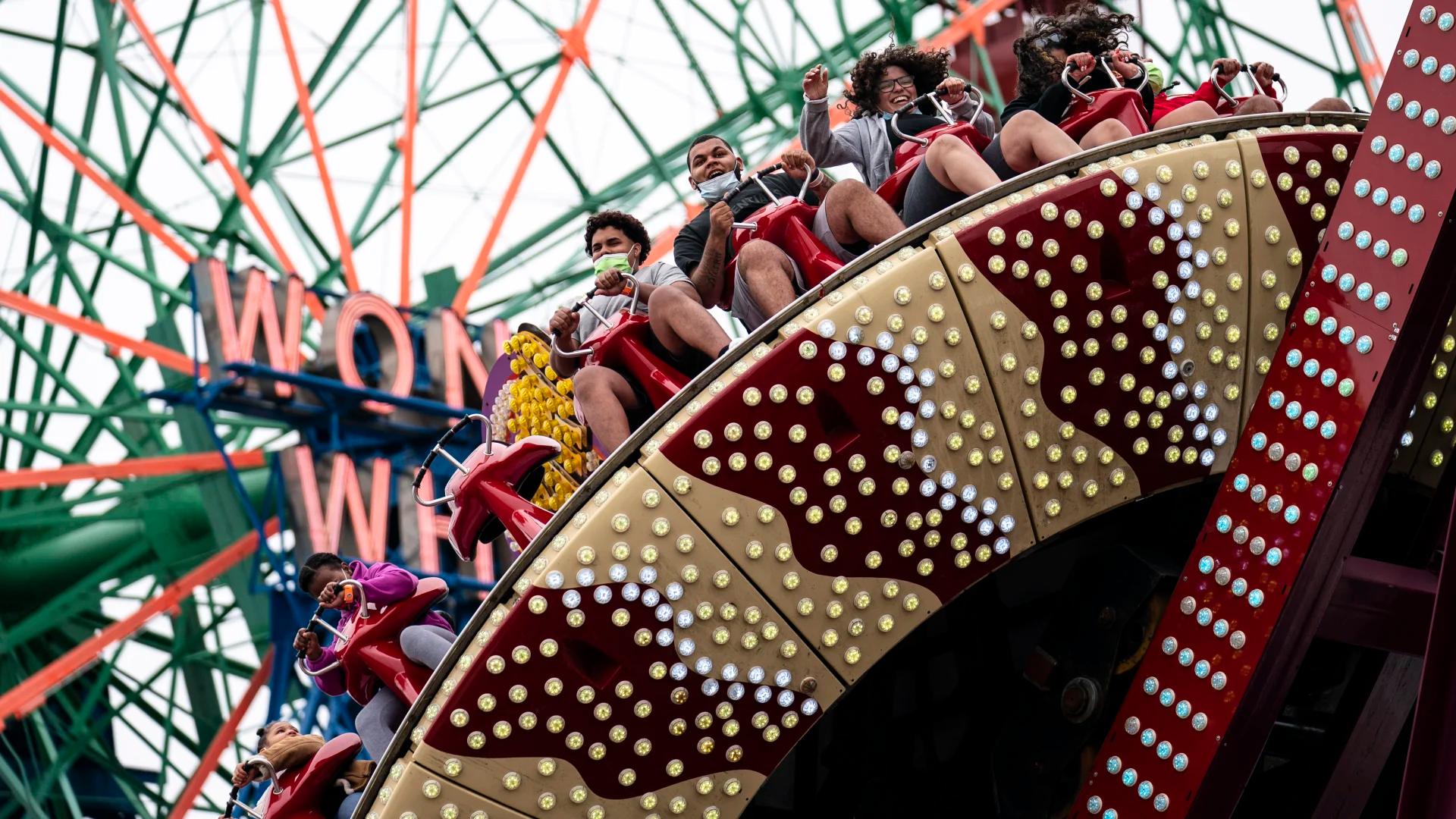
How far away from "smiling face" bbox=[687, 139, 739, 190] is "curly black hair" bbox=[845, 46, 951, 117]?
730 mm

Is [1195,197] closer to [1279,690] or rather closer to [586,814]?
[1279,690]

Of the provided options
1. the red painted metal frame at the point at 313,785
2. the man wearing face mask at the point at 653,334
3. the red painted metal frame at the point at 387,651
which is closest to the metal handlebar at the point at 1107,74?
the man wearing face mask at the point at 653,334

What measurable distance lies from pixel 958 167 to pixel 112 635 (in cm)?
1705

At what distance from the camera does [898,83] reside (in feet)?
28.0

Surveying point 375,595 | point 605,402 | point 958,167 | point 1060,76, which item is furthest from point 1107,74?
point 375,595


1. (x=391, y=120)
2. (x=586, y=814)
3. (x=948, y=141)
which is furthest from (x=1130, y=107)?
(x=391, y=120)

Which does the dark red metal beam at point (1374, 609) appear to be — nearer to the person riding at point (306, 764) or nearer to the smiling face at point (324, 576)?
the person riding at point (306, 764)

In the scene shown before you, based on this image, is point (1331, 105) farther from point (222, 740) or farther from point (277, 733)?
point (222, 740)

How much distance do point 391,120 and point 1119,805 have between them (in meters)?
18.8

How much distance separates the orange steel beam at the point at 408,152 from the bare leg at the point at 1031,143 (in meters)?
15.7

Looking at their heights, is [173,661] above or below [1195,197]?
below

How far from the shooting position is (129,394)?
74.1 feet

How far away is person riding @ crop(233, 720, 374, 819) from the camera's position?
6.88 metres

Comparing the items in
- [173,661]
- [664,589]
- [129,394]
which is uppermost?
[664,589]
